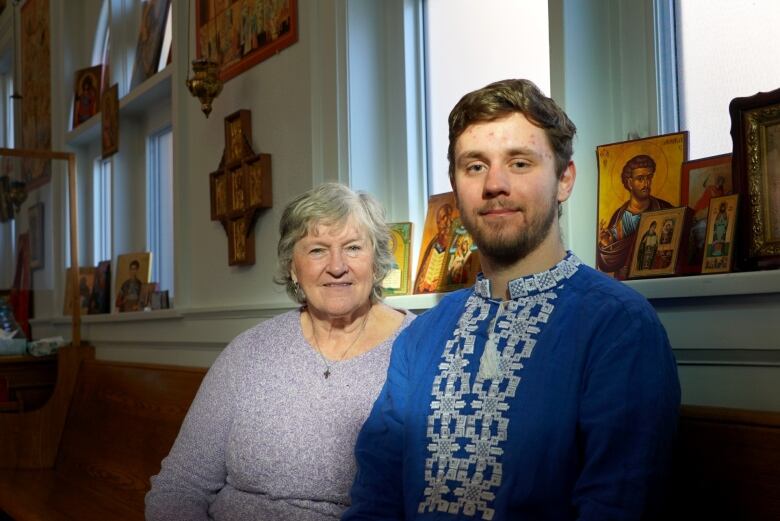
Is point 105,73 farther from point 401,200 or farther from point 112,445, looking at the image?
point 401,200

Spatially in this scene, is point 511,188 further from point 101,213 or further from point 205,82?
point 101,213

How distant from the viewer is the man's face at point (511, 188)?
1810 millimetres

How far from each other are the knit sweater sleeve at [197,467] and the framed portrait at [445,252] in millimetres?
744

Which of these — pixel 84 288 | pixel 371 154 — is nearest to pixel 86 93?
pixel 84 288

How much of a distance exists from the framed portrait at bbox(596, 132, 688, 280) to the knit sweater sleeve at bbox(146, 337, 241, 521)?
116 centimetres

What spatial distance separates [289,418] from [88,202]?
4687 millimetres

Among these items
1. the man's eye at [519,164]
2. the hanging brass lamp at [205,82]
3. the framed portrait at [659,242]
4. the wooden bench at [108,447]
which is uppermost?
the hanging brass lamp at [205,82]

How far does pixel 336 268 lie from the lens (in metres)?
2.55

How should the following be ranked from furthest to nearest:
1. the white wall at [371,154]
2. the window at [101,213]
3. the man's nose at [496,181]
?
the window at [101,213] < the white wall at [371,154] < the man's nose at [496,181]

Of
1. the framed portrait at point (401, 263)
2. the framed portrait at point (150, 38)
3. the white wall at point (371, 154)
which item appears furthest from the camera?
the framed portrait at point (150, 38)

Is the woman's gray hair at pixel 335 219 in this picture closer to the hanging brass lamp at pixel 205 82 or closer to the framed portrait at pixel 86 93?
the hanging brass lamp at pixel 205 82

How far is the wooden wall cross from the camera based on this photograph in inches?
148

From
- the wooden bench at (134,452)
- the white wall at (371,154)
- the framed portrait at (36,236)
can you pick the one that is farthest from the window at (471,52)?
the framed portrait at (36,236)

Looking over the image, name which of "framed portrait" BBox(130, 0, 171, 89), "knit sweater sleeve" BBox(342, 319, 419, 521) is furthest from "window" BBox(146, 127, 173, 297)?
"knit sweater sleeve" BBox(342, 319, 419, 521)
